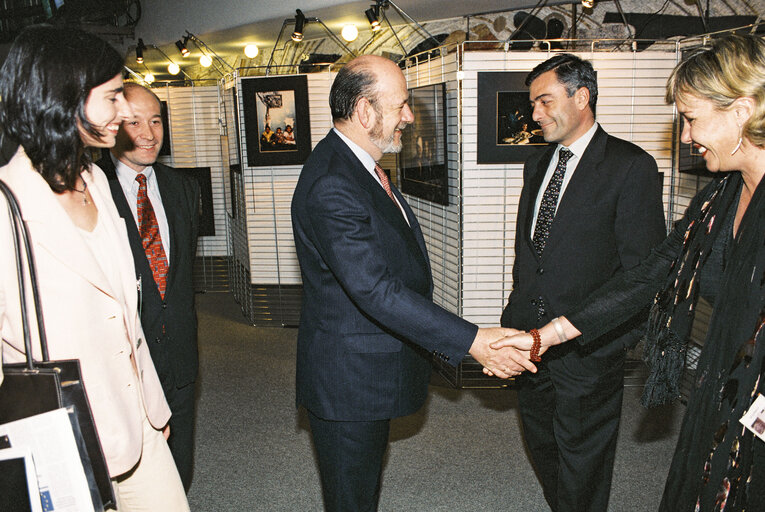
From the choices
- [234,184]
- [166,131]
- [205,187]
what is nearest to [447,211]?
[234,184]

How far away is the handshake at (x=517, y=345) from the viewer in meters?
2.34

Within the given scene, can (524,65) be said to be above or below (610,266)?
above

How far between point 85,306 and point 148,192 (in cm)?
128

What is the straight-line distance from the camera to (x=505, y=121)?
4.00 meters

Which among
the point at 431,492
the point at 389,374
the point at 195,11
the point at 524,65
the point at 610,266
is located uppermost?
the point at 195,11

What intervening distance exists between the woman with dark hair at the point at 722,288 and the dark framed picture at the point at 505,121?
2.05 metres

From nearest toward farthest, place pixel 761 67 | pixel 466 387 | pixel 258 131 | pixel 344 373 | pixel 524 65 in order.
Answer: pixel 761 67 < pixel 344 373 < pixel 524 65 < pixel 466 387 < pixel 258 131

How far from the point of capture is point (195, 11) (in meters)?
7.48

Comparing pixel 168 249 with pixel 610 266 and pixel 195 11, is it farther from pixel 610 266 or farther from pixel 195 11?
pixel 195 11

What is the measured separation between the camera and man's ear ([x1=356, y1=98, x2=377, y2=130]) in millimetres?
2113

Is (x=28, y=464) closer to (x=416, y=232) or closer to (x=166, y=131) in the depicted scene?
(x=416, y=232)

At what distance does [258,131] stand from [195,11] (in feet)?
9.43

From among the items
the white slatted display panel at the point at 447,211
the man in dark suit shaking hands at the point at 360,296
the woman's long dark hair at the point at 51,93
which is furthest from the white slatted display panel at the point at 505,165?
the woman's long dark hair at the point at 51,93

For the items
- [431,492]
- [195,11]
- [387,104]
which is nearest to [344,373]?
[387,104]
